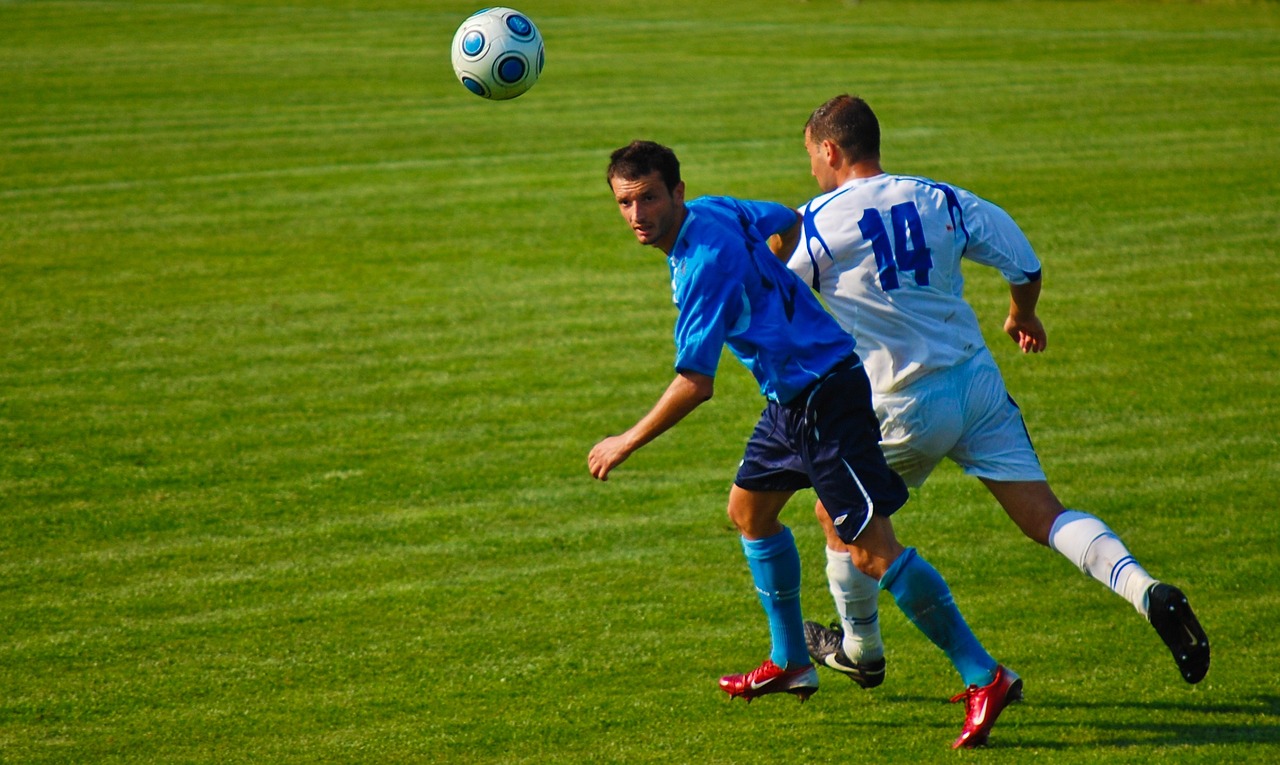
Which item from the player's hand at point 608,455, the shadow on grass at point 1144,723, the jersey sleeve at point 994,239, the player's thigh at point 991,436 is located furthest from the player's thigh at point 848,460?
the shadow on grass at point 1144,723

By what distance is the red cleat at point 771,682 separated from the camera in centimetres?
546

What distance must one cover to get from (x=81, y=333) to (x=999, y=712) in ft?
28.3

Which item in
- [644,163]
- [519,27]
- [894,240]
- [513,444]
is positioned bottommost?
[513,444]

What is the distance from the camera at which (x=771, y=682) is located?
5.45 m

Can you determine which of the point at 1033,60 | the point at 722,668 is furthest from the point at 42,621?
the point at 1033,60

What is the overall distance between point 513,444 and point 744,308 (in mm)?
4004

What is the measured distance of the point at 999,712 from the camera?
500cm

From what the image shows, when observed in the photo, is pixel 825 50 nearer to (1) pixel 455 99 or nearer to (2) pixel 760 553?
(1) pixel 455 99

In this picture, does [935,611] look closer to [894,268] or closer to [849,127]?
[894,268]

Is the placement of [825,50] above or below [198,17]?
below

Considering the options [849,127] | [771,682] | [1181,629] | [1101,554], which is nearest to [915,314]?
[849,127]

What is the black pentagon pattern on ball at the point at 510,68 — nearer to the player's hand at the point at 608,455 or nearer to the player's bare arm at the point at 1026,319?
the player's bare arm at the point at 1026,319

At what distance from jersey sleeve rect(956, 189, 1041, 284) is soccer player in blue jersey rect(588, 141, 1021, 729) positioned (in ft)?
2.35

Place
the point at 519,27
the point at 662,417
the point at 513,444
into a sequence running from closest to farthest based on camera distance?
the point at 662,417
the point at 519,27
the point at 513,444
